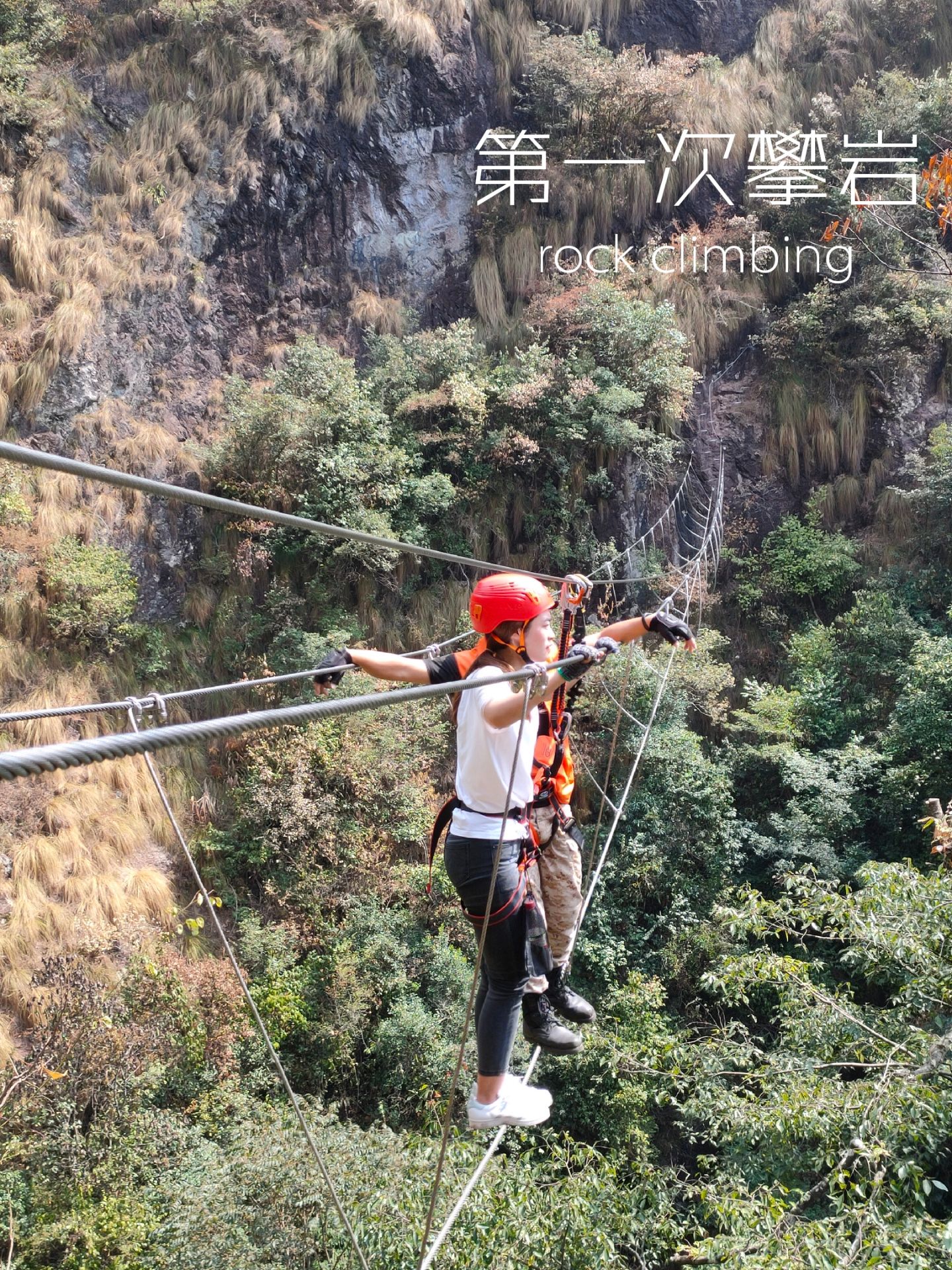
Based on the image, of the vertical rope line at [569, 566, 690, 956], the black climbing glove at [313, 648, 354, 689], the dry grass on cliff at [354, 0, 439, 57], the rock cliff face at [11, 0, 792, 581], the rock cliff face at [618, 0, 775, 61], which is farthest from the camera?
the rock cliff face at [618, 0, 775, 61]

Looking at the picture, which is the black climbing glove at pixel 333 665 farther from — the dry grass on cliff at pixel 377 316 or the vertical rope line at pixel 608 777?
the dry grass on cliff at pixel 377 316

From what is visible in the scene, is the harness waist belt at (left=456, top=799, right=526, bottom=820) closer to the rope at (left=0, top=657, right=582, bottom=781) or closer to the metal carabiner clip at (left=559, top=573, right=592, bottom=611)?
the rope at (left=0, top=657, right=582, bottom=781)

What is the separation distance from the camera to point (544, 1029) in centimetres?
247

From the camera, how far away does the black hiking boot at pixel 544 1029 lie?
2.45 meters

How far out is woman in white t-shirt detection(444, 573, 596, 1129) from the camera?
2.09 metres

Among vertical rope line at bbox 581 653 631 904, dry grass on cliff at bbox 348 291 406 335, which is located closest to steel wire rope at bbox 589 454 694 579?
vertical rope line at bbox 581 653 631 904

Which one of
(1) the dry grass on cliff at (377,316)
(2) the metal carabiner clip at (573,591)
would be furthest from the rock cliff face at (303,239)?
(2) the metal carabiner clip at (573,591)

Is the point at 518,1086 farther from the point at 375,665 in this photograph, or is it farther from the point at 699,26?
the point at 699,26

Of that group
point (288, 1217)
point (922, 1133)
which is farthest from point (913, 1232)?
point (288, 1217)

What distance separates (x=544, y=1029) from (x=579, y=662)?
3.63 feet

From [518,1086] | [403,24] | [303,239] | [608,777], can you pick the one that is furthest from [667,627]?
[403,24]

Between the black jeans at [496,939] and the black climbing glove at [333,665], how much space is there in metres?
0.48

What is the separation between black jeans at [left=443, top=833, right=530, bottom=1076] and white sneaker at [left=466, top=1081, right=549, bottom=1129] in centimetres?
7

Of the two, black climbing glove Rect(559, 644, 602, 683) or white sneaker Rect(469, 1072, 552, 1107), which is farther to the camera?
white sneaker Rect(469, 1072, 552, 1107)
